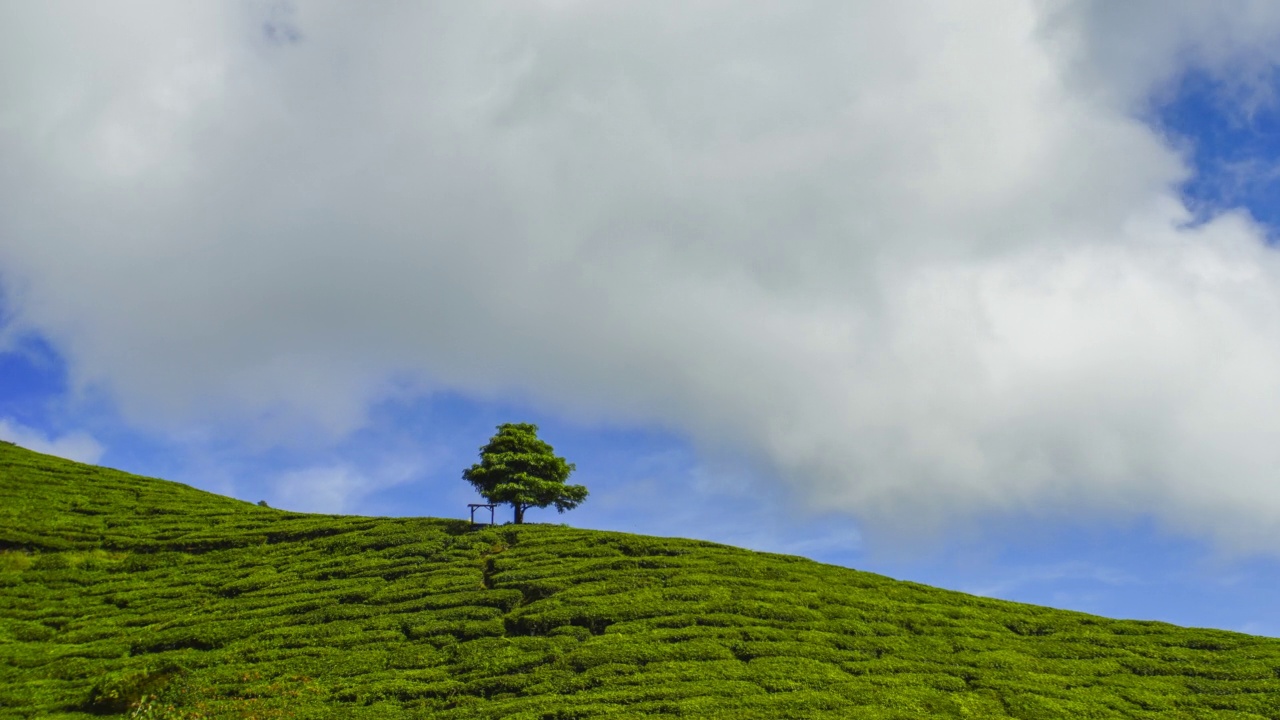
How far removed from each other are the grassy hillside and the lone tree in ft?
23.9

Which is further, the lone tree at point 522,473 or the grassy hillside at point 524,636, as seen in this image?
the lone tree at point 522,473

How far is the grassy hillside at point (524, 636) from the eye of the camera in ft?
98.1

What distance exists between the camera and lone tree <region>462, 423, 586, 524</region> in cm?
5591

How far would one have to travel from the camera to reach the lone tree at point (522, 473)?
55.9 m

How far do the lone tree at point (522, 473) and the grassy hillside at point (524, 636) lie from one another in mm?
7278

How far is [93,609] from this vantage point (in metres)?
39.2

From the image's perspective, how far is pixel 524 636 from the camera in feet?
114

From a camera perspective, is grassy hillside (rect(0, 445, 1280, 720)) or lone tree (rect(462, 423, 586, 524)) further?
lone tree (rect(462, 423, 586, 524))

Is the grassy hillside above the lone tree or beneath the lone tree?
beneath

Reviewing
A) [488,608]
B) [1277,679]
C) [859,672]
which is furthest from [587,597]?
[1277,679]

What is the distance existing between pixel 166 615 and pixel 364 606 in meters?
9.49

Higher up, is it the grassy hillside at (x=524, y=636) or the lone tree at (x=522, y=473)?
the lone tree at (x=522, y=473)

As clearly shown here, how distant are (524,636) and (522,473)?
21503 millimetres

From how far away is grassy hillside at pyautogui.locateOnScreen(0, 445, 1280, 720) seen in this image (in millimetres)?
29891
